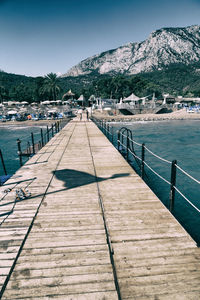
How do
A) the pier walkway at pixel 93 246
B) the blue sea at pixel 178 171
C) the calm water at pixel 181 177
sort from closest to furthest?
the pier walkway at pixel 93 246, the calm water at pixel 181 177, the blue sea at pixel 178 171

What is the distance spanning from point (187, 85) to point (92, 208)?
510 ft

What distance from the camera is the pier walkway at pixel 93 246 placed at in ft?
9.12

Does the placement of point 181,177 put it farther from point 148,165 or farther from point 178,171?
point 148,165

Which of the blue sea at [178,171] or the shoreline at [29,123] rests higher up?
the shoreline at [29,123]

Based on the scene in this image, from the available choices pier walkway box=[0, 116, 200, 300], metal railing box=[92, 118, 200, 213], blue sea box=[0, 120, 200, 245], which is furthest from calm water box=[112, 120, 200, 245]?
pier walkway box=[0, 116, 200, 300]

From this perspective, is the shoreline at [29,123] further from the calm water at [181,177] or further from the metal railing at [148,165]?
the metal railing at [148,165]

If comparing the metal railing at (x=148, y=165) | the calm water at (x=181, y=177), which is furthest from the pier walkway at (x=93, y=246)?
the calm water at (x=181, y=177)

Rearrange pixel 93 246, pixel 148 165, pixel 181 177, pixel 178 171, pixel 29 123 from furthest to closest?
pixel 29 123, pixel 148 165, pixel 178 171, pixel 181 177, pixel 93 246

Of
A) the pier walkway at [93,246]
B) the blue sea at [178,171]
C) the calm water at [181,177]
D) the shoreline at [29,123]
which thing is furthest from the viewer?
the shoreline at [29,123]

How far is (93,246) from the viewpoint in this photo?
3.66 metres

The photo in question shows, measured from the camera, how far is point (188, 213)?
9.73m

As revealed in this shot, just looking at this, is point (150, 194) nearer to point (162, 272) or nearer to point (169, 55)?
point (162, 272)

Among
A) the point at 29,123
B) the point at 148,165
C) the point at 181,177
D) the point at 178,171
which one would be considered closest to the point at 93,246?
the point at 181,177

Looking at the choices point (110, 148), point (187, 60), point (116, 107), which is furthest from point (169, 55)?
point (110, 148)
